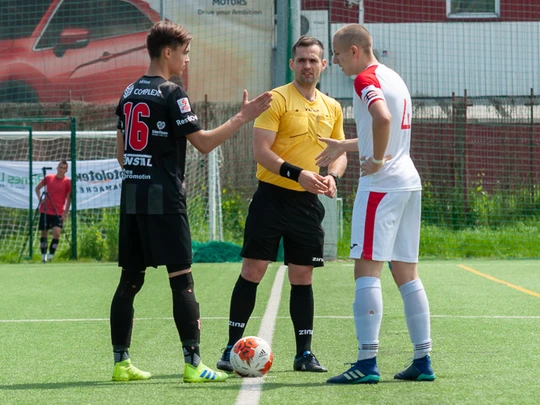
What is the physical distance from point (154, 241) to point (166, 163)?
1.36 feet

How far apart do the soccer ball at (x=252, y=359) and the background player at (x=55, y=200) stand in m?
11.8

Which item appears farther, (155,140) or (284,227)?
(284,227)

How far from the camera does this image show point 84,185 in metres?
17.3

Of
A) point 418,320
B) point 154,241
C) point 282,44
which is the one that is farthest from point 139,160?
point 282,44

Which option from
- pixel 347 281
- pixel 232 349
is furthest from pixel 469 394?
pixel 347 281

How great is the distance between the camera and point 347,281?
37.2 feet

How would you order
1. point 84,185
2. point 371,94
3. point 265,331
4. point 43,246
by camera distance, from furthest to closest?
point 84,185, point 43,246, point 265,331, point 371,94

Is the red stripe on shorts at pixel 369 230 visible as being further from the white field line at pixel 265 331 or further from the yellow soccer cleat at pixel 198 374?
the yellow soccer cleat at pixel 198 374

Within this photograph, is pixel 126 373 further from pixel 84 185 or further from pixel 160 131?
pixel 84 185

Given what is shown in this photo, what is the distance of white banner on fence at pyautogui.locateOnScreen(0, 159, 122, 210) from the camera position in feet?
56.5

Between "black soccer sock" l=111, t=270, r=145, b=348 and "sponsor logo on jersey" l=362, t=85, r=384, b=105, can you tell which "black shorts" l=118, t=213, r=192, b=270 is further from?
"sponsor logo on jersey" l=362, t=85, r=384, b=105

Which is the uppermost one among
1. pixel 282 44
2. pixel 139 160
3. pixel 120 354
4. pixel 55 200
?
pixel 282 44

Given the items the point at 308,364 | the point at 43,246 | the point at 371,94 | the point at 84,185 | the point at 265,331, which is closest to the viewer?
the point at 371,94

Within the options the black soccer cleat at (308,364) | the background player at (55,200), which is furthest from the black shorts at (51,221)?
the black soccer cleat at (308,364)
